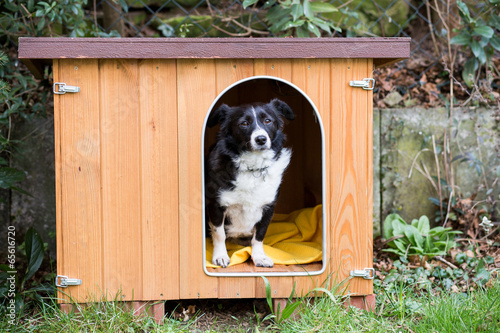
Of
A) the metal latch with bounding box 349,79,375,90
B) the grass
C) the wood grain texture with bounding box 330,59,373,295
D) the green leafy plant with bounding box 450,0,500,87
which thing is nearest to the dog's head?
the wood grain texture with bounding box 330,59,373,295

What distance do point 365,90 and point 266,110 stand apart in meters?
0.61

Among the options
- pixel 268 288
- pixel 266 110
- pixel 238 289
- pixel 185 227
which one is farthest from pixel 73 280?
pixel 266 110

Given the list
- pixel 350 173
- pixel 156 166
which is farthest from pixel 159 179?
pixel 350 173

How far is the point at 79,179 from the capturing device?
2.54 metres

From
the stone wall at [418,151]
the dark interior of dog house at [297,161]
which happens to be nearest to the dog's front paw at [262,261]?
the dark interior of dog house at [297,161]

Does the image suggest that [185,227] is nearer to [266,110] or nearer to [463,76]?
[266,110]

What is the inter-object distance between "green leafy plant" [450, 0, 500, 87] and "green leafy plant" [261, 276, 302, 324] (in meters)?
2.41

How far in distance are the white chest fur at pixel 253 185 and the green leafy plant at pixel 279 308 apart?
479 mm

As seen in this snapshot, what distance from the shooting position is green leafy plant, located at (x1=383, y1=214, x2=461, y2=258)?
3.42 metres

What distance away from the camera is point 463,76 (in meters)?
3.96

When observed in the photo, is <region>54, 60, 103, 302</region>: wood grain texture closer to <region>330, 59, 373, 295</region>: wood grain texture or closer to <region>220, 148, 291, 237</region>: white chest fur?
<region>220, 148, 291, 237</region>: white chest fur

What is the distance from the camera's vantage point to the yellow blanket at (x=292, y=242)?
290 centimetres

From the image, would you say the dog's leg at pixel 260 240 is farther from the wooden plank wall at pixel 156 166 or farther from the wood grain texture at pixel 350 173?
the wood grain texture at pixel 350 173

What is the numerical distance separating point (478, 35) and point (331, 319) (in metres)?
2.70
